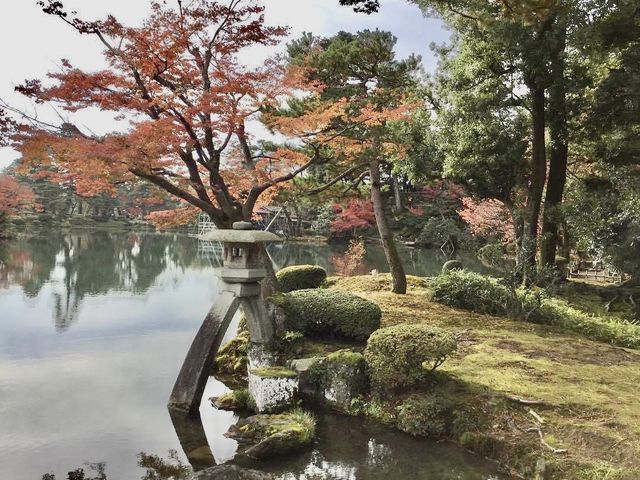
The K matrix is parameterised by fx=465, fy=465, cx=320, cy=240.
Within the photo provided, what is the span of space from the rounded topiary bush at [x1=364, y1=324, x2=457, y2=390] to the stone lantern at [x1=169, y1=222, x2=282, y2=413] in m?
1.88

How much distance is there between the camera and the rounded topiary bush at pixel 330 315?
7684 mm

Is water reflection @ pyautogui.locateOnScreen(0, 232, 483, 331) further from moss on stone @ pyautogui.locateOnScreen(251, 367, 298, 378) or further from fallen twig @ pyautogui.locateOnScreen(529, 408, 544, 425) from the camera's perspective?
fallen twig @ pyautogui.locateOnScreen(529, 408, 544, 425)

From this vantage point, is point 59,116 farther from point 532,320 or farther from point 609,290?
point 609,290

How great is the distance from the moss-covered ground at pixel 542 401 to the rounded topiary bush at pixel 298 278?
259 centimetres

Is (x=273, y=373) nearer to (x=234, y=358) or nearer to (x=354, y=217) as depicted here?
(x=234, y=358)

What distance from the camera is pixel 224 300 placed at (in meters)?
6.50

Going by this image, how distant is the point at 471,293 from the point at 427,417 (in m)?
5.64

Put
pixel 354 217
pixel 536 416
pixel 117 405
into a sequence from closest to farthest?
pixel 536 416 → pixel 117 405 → pixel 354 217

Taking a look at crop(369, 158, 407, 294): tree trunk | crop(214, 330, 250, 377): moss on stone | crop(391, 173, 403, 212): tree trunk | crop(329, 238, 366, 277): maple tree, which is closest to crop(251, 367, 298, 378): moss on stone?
crop(214, 330, 250, 377): moss on stone

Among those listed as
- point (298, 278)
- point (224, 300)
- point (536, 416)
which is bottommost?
point (536, 416)

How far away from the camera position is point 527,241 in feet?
35.7

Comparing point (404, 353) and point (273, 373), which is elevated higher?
point (404, 353)

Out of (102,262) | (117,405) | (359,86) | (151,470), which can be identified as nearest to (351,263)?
(102,262)

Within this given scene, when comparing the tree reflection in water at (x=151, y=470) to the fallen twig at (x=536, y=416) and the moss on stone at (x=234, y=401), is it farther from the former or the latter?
the fallen twig at (x=536, y=416)
